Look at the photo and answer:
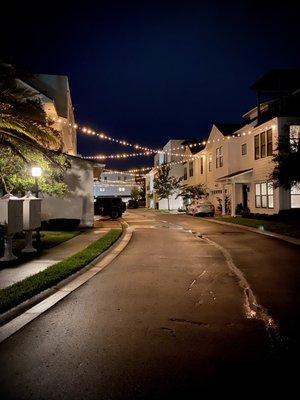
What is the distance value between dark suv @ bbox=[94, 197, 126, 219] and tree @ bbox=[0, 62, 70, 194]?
678 inches

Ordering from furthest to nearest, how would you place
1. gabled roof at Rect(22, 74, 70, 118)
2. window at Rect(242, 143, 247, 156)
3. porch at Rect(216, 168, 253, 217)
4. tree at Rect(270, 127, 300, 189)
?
gabled roof at Rect(22, 74, 70, 118), window at Rect(242, 143, 247, 156), porch at Rect(216, 168, 253, 217), tree at Rect(270, 127, 300, 189)

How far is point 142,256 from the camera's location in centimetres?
1216

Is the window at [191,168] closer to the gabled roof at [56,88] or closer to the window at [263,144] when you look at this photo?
the window at [263,144]

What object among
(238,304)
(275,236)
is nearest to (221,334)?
(238,304)

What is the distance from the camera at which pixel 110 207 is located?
120 ft

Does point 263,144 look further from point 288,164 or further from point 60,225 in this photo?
point 60,225

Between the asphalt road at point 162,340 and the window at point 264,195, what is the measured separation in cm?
1824

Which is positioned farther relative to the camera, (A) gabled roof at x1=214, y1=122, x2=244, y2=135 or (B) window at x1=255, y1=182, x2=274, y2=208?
(A) gabled roof at x1=214, y1=122, x2=244, y2=135

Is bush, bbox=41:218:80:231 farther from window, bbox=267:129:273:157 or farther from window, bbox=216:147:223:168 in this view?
window, bbox=216:147:223:168

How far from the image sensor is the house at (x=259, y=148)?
25.3 metres

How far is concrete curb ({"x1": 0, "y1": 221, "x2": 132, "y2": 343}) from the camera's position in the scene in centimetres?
561

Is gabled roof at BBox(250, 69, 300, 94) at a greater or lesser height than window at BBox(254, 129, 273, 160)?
greater

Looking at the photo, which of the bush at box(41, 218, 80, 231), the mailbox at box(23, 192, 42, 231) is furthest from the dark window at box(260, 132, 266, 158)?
the mailbox at box(23, 192, 42, 231)

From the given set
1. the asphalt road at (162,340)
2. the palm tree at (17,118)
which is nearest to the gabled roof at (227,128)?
the palm tree at (17,118)
